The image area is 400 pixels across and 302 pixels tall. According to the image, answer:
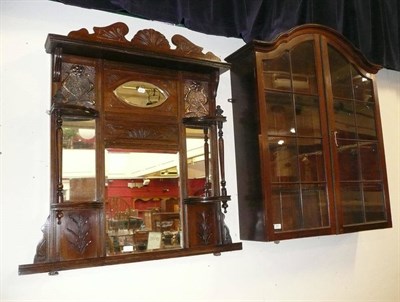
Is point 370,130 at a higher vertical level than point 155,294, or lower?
higher

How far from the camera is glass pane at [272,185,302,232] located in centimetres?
192

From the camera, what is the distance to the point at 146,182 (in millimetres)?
1775

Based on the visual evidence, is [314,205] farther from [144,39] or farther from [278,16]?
[144,39]

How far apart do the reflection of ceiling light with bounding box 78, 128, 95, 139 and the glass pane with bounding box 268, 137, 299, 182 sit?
A: 0.92 meters

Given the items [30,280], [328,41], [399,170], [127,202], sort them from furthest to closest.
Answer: [399,170] < [328,41] < [127,202] < [30,280]

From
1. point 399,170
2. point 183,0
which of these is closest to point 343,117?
point 399,170

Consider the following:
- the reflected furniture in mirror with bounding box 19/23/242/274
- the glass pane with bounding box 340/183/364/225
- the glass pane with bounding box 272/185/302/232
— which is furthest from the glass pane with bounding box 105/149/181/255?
the glass pane with bounding box 340/183/364/225

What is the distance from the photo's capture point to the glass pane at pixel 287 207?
1.92 m

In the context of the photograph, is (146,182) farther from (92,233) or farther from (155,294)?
(155,294)

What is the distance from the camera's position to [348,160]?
7.14ft

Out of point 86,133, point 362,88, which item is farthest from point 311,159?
point 86,133

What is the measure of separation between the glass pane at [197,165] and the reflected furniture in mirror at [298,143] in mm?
201

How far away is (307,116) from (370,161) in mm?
538

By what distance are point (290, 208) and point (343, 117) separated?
67cm
